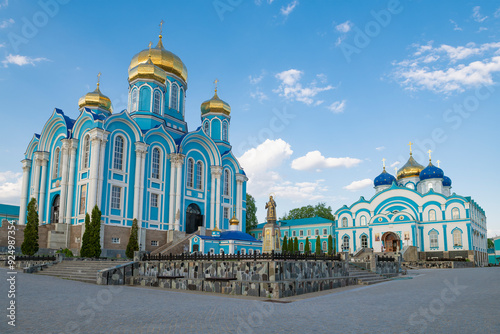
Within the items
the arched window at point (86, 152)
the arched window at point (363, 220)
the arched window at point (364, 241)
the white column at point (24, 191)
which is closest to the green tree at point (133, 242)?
the arched window at point (86, 152)

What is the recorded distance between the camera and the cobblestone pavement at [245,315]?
6738 mm

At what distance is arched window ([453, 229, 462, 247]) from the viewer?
1612 inches

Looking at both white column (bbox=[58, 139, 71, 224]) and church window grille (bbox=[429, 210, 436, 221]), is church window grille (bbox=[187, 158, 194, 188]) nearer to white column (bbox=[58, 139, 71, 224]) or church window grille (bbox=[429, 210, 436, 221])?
white column (bbox=[58, 139, 71, 224])

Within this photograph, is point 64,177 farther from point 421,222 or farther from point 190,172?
point 421,222

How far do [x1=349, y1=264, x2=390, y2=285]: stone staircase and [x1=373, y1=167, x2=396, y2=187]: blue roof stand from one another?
112 feet

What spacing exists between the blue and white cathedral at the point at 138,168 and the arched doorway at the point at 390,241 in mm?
17096

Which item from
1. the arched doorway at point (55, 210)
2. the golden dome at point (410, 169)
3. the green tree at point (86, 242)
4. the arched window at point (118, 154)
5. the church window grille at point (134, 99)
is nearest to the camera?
the green tree at point (86, 242)

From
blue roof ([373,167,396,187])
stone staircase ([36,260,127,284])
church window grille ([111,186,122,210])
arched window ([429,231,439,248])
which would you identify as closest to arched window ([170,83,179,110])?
church window grille ([111,186,122,210])

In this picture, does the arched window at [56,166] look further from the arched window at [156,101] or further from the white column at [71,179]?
the arched window at [156,101]

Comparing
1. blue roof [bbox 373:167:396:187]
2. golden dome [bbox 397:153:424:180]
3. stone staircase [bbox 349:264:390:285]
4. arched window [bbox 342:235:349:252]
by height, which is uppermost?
golden dome [bbox 397:153:424:180]

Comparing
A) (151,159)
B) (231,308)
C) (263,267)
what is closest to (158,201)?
(151,159)

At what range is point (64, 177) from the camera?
27703 millimetres

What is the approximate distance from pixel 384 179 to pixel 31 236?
41.8 meters

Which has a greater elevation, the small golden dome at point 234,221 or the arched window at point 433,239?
the small golden dome at point 234,221
